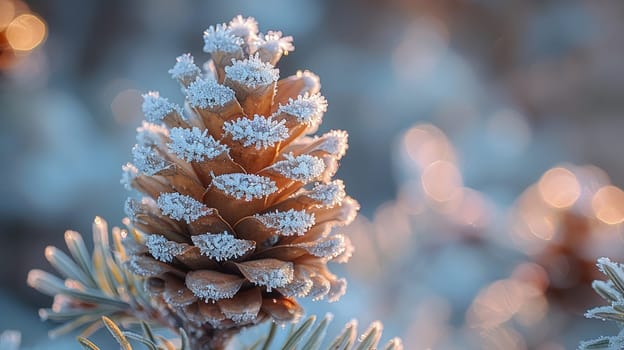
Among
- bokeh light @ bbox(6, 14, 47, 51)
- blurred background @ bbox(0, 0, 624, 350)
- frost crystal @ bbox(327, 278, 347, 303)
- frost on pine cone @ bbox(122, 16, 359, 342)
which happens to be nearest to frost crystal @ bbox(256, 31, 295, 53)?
frost on pine cone @ bbox(122, 16, 359, 342)

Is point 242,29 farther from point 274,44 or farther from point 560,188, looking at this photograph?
point 560,188

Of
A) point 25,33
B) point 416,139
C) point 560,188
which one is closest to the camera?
point 560,188

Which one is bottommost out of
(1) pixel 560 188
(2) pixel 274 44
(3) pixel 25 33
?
(2) pixel 274 44

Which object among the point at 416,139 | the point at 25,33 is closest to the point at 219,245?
the point at 416,139

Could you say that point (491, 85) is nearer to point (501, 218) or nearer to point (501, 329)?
point (501, 218)

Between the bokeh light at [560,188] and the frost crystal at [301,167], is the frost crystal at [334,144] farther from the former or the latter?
the bokeh light at [560,188]

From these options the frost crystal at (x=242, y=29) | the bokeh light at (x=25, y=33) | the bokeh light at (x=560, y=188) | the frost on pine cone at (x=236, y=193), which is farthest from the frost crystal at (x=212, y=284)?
the bokeh light at (x=25, y=33)

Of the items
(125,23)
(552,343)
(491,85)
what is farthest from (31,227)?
(491,85)

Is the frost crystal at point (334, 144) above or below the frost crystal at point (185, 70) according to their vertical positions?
below
